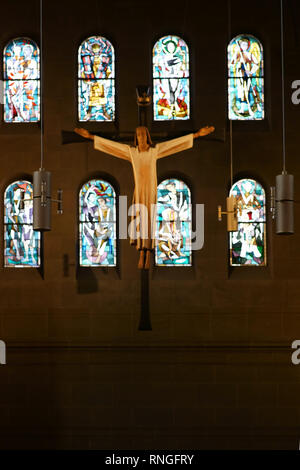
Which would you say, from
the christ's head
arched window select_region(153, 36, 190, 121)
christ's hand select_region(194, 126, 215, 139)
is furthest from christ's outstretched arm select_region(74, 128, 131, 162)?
arched window select_region(153, 36, 190, 121)

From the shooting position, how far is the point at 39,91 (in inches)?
543

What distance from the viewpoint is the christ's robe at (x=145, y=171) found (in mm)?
11945

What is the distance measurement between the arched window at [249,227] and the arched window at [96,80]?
265cm

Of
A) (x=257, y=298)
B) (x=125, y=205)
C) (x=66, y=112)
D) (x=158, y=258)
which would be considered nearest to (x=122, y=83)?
(x=66, y=112)

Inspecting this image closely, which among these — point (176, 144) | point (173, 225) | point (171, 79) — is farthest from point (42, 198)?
point (171, 79)

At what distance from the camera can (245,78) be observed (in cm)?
1378

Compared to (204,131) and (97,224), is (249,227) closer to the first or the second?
(204,131)

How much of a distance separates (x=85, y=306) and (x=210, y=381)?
2.43 meters

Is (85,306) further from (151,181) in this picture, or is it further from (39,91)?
(39,91)

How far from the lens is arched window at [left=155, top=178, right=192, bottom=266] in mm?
13477

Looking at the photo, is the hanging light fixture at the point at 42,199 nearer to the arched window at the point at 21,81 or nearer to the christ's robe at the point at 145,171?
the christ's robe at the point at 145,171

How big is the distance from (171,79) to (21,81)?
264 cm

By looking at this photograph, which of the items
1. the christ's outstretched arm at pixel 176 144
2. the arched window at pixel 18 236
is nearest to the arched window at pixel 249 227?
the christ's outstretched arm at pixel 176 144

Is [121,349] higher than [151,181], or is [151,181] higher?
[151,181]
